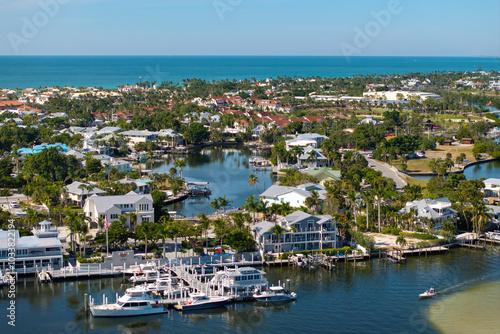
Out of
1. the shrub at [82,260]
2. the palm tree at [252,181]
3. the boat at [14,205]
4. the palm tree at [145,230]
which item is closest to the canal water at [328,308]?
the shrub at [82,260]

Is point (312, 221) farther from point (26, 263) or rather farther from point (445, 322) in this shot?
point (26, 263)

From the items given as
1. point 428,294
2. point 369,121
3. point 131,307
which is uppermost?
point 369,121

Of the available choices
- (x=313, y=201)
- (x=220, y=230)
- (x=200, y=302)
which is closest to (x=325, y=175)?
(x=313, y=201)

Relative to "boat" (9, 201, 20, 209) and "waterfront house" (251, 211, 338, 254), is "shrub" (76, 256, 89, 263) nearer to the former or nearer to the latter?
"waterfront house" (251, 211, 338, 254)

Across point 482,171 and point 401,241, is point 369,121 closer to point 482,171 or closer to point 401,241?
point 482,171

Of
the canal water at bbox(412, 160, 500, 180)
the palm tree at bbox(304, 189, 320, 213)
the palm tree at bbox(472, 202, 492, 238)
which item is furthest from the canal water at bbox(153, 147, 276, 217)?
the palm tree at bbox(472, 202, 492, 238)

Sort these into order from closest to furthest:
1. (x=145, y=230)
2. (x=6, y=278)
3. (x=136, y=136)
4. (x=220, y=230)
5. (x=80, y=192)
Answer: (x=6, y=278) → (x=145, y=230) → (x=220, y=230) → (x=80, y=192) → (x=136, y=136)
